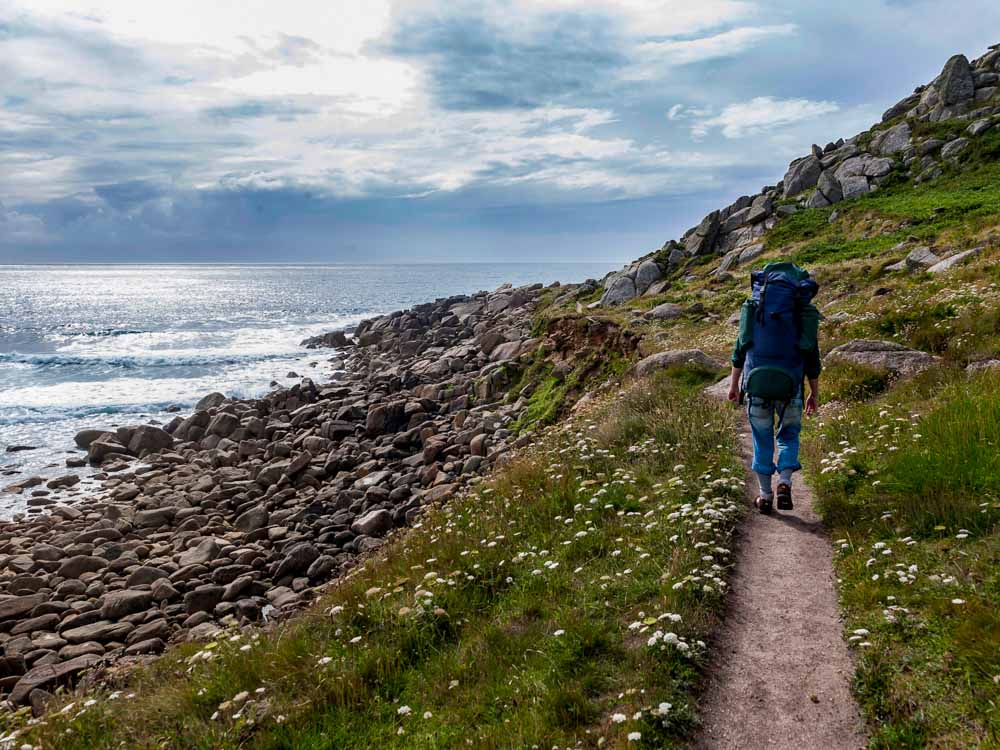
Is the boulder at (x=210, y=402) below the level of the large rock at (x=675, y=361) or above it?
below

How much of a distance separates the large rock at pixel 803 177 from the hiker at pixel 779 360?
176 ft

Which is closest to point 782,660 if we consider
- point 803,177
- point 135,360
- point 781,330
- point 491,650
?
point 491,650

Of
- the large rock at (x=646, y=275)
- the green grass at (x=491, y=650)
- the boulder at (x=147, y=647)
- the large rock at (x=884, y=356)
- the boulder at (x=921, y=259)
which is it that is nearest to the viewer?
the green grass at (x=491, y=650)

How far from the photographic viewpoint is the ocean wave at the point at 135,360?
48219 mm

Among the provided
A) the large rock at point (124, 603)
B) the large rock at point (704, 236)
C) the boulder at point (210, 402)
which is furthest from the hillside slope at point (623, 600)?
the large rock at point (704, 236)

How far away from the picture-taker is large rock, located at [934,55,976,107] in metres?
54.5

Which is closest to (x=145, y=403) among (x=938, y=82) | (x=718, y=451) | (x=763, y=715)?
(x=718, y=451)

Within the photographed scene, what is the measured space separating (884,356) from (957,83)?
5810 centimetres

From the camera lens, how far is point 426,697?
5328 millimetres

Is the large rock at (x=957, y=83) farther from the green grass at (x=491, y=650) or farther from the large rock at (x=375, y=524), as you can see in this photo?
the green grass at (x=491, y=650)

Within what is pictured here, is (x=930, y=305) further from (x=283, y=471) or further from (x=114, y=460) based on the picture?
(x=114, y=460)

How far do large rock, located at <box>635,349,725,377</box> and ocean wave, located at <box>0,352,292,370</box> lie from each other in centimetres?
3947

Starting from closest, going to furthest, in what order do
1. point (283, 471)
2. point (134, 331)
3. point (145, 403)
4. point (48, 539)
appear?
point (48, 539) → point (283, 471) → point (145, 403) → point (134, 331)

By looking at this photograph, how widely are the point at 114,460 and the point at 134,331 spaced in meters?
49.7
